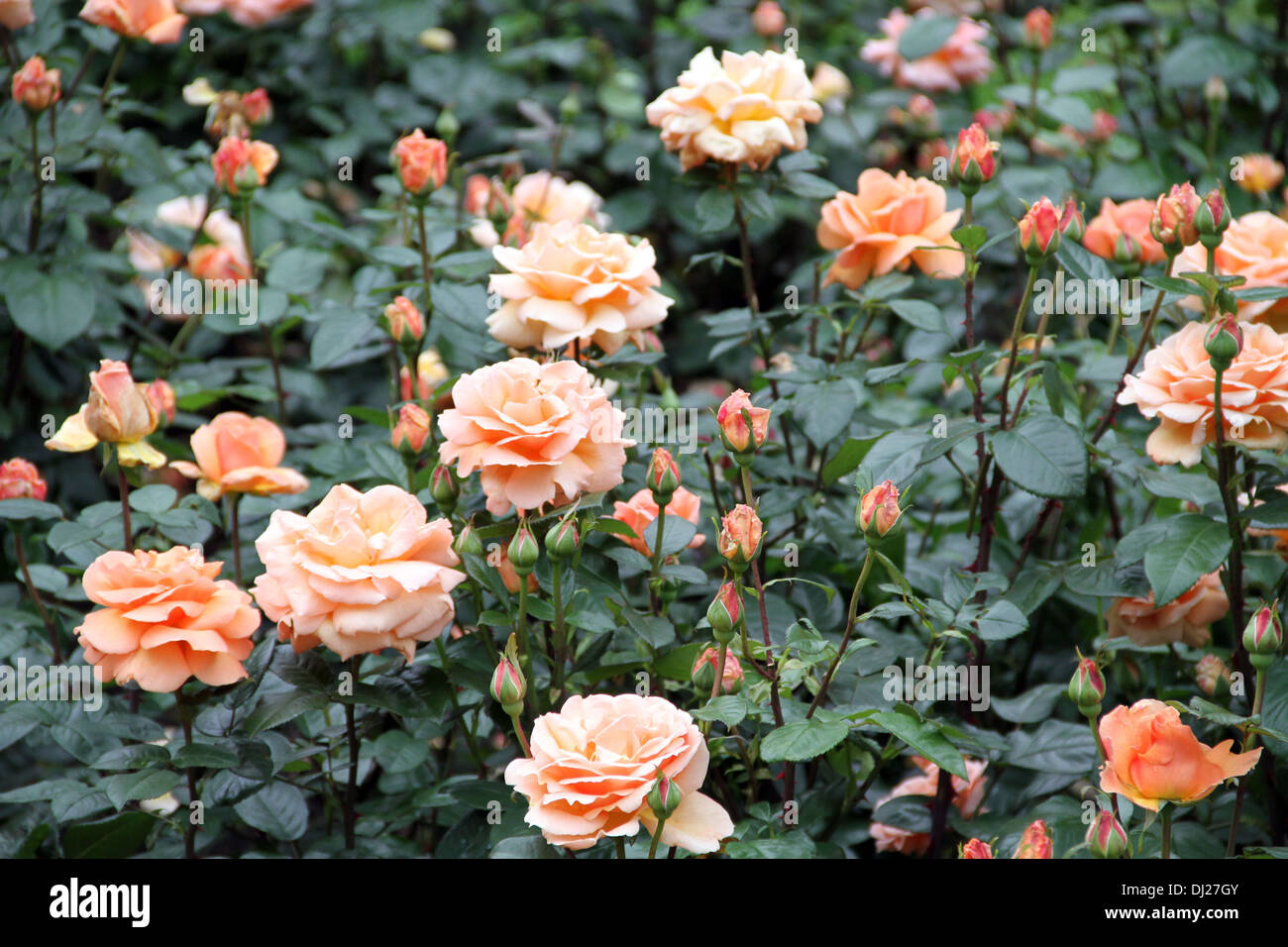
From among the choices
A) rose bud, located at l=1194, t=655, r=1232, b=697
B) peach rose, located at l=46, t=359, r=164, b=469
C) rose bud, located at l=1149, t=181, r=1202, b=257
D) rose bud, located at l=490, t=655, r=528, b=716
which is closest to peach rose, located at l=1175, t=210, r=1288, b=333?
rose bud, located at l=1149, t=181, r=1202, b=257

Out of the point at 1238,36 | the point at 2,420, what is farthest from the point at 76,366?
the point at 1238,36

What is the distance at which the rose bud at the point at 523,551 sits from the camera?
1.14 metres

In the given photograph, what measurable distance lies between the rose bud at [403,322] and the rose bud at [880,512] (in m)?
0.65

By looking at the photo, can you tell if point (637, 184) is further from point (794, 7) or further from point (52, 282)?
point (52, 282)

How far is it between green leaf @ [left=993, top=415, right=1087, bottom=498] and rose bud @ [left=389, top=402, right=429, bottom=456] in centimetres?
64

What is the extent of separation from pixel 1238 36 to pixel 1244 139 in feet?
0.80

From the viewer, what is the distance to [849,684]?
1381 millimetres

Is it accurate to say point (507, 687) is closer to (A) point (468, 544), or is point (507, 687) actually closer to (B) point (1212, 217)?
(A) point (468, 544)

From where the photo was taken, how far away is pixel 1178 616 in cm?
145

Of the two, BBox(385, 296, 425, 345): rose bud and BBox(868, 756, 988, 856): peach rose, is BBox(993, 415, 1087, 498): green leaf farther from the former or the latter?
BBox(385, 296, 425, 345): rose bud

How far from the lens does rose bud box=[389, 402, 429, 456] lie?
1.37 m

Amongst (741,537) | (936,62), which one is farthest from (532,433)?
(936,62)

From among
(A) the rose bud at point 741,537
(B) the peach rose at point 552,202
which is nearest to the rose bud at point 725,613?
(A) the rose bud at point 741,537

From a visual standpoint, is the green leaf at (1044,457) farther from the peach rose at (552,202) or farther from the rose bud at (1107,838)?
the peach rose at (552,202)
